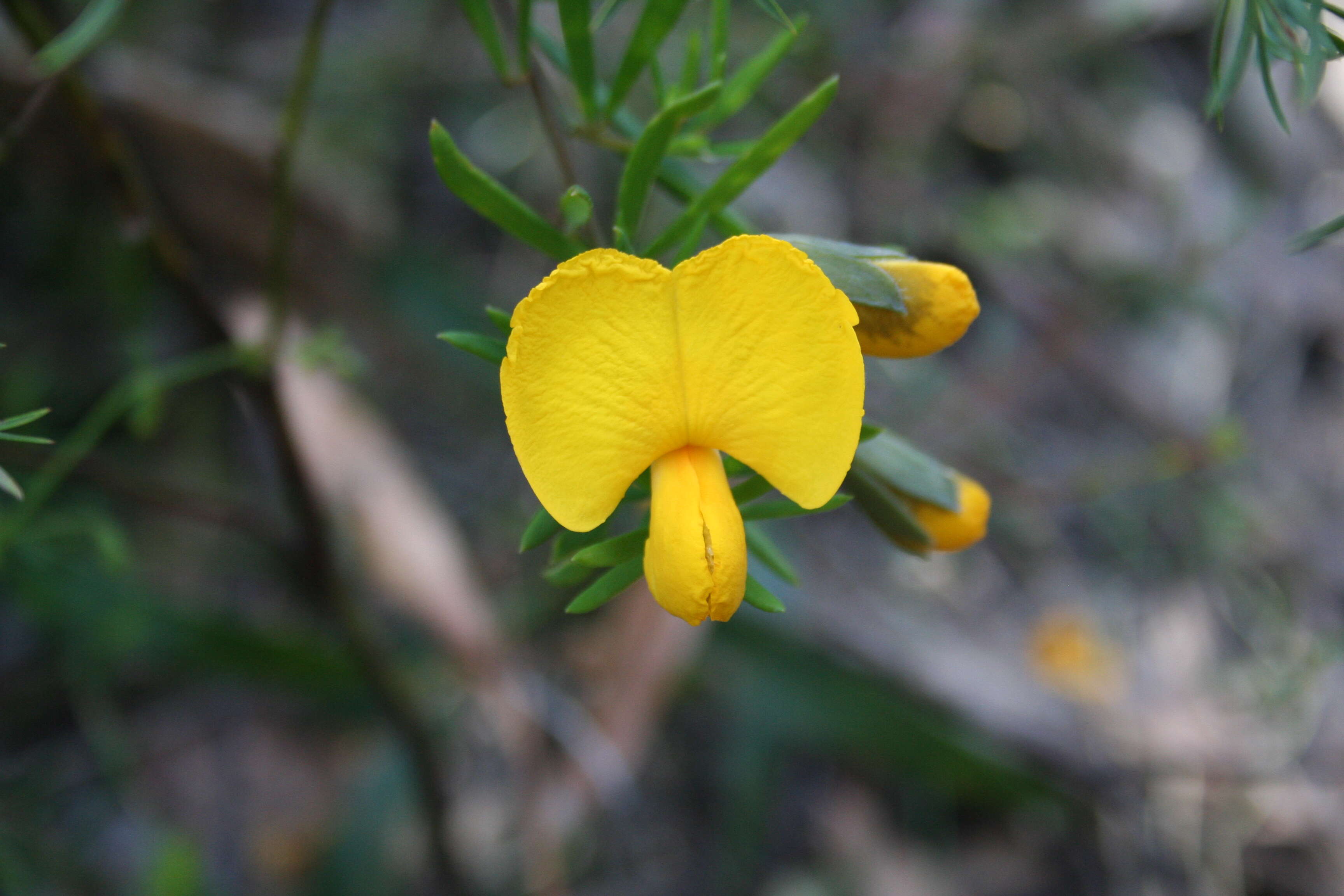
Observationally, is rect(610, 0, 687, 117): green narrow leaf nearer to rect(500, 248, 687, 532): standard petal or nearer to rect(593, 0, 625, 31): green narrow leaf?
rect(593, 0, 625, 31): green narrow leaf

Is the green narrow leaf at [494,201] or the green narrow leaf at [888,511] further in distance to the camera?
Result: the green narrow leaf at [888,511]

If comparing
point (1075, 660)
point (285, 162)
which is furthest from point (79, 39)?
point (1075, 660)

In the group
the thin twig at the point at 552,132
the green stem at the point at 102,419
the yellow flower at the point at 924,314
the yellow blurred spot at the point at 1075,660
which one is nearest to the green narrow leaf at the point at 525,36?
the thin twig at the point at 552,132

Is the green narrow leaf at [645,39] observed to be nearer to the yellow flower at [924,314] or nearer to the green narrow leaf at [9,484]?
the yellow flower at [924,314]

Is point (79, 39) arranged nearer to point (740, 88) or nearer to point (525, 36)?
point (525, 36)

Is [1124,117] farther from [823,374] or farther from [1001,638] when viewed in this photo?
[823,374]

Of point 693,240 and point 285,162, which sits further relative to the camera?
point 285,162
